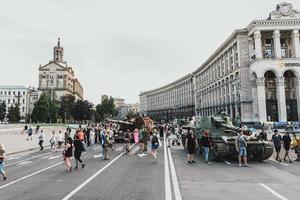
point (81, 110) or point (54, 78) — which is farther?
point (54, 78)

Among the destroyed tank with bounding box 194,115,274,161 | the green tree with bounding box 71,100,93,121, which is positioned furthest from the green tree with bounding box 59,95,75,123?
the destroyed tank with bounding box 194,115,274,161

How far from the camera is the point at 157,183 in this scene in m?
9.54

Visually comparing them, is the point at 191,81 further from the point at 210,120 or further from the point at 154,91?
→ the point at 210,120

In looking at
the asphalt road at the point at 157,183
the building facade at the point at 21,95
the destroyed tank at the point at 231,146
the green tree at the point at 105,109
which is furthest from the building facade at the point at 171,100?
the asphalt road at the point at 157,183

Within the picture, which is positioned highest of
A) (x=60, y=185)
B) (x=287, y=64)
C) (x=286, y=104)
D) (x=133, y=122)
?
(x=287, y=64)

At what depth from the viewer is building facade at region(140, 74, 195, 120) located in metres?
127

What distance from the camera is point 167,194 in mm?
7980

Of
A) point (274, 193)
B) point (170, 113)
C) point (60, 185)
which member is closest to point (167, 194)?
point (274, 193)

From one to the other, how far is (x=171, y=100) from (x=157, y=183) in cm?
14074

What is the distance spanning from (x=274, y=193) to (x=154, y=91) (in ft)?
545

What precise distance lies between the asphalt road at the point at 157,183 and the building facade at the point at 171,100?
111m

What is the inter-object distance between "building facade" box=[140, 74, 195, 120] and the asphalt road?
110770mm

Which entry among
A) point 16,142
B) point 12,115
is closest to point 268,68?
point 16,142

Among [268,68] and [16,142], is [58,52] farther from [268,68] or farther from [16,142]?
[16,142]
